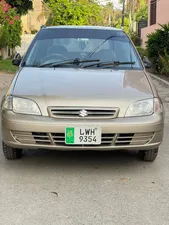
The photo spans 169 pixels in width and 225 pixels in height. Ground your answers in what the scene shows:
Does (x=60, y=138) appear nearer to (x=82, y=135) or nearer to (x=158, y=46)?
(x=82, y=135)

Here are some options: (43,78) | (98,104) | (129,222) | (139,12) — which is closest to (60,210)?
(129,222)

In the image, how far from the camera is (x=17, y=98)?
427 cm

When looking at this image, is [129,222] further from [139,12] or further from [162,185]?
[139,12]

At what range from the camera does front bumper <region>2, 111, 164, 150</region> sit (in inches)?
160

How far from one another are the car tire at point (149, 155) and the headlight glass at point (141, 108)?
2.14ft

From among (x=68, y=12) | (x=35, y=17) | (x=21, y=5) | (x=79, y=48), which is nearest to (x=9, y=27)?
(x=21, y=5)

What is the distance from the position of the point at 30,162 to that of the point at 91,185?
1.04 m

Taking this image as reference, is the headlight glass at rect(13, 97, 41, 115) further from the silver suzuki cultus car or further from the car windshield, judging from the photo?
the car windshield

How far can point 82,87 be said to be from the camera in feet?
14.3

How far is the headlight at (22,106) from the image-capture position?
13.7 ft

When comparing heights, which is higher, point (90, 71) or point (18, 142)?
point (90, 71)

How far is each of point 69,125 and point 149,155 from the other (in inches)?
50.0

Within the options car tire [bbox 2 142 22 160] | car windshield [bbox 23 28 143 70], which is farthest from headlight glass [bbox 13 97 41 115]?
car windshield [bbox 23 28 143 70]

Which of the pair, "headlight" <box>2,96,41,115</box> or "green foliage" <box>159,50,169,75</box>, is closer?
"headlight" <box>2,96,41,115</box>
